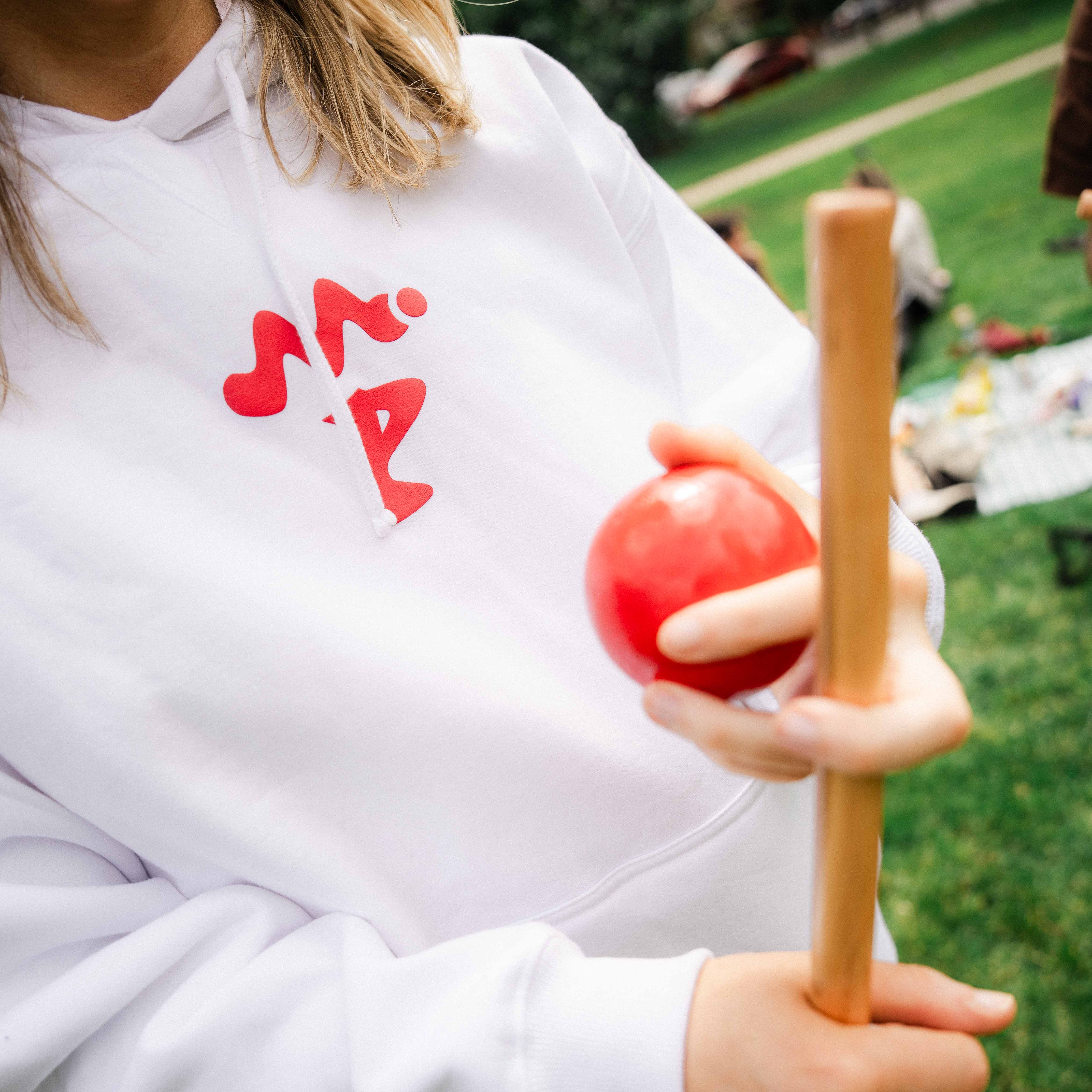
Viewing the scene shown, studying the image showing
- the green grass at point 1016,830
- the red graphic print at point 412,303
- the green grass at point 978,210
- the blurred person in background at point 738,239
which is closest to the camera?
the red graphic print at point 412,303

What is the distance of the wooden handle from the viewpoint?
1.70 feet

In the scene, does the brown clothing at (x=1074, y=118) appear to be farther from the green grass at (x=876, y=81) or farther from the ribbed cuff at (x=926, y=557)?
the green grass at (x=876, y=81)

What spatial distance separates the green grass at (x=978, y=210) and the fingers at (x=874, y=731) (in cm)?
568

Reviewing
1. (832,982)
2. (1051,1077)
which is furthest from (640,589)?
(1051,1077)

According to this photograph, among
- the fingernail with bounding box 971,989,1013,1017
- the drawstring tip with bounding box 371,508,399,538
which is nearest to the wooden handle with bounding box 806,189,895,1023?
the fingernail with bounding box 971,989,1013,1017

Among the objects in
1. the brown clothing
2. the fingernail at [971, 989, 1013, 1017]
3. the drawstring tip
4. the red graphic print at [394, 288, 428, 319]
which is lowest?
the brown clothing

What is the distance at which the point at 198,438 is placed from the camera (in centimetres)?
104

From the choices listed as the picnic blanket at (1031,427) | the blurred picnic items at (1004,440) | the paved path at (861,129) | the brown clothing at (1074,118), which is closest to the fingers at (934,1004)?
the brown clothing at (1074,118)

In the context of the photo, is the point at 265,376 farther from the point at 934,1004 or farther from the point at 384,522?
the point at 934,1004

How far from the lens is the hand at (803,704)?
612 millimetres

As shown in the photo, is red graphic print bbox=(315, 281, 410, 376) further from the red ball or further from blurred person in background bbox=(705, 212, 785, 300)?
blurred person in background bbox=(705, 212, 785, 300)

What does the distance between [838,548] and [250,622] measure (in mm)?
680

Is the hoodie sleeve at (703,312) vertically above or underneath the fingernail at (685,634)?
underneath

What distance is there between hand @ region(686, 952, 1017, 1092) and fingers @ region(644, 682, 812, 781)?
198 millimetres
